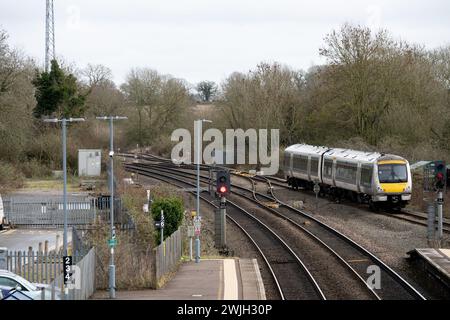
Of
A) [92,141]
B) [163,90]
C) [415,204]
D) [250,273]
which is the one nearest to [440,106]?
[415,204]

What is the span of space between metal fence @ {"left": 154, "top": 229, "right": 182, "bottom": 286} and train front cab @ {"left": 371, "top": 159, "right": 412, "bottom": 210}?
1453 centimetres

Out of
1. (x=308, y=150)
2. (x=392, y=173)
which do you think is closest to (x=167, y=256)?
(x=392, y=173)

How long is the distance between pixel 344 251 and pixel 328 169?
1810 centimetres

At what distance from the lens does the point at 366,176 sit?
3900cm

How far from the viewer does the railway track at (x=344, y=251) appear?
20547mm

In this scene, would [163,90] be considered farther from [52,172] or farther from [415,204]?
[415,204]

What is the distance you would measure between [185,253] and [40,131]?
36.8 metres

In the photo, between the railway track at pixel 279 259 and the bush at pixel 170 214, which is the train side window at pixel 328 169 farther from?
the bush at pixel 170 214

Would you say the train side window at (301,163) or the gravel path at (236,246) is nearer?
the gravel path at (236,246)

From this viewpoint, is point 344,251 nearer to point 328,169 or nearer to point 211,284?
point 211,284

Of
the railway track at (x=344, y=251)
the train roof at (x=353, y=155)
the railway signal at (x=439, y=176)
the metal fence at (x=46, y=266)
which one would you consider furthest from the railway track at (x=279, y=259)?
the train roof at (x=353, y=155)

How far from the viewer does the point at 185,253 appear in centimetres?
2856

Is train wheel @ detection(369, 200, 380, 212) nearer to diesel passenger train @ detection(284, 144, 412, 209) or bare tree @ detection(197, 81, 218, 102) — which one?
diesel passenger train @ detection(284, 144, 412, 209)

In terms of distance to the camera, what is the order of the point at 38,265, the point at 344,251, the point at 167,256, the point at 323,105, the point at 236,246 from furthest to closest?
the point at 323,105 < the point at 236,246 < the point at 344,251 < the point at 167,256 < the point at 38,265
